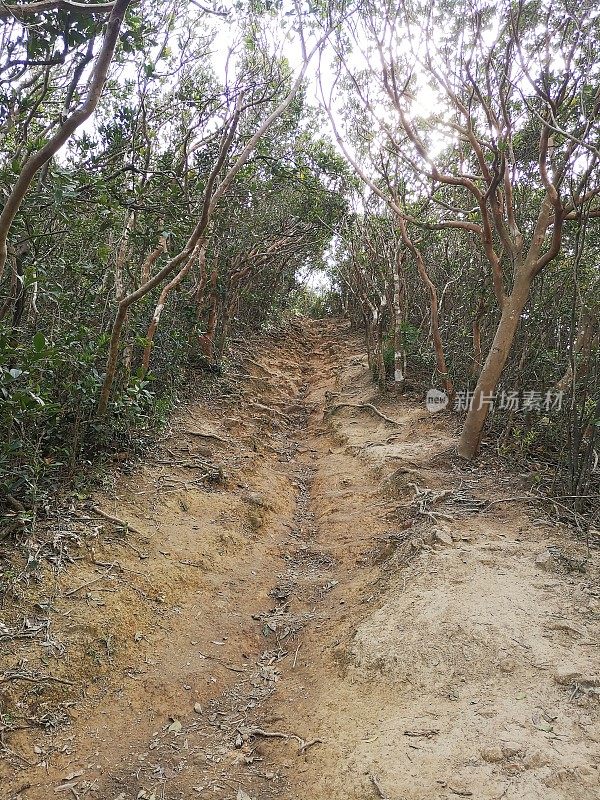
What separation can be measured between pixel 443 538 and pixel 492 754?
2.33 m

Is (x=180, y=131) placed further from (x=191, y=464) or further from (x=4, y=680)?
(x=4, y=680)

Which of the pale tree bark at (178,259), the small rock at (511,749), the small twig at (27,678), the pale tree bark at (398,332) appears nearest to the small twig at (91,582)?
the small twig at (27,678)

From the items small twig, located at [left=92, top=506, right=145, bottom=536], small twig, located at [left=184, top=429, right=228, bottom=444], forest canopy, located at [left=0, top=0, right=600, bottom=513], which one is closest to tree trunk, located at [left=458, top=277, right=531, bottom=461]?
forest canopy, located at [left=0, top=0, right=600, bottom=513]

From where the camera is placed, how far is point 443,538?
509 cm

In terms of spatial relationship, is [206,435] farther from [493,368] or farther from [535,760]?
[535,760]

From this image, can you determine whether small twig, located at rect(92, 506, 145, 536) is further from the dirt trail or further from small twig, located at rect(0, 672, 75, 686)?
small twig, located at rect(0, 672, 75, 686)

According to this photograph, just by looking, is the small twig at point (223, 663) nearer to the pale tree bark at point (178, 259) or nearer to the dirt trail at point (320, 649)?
the dirt trail at point (320, 649)

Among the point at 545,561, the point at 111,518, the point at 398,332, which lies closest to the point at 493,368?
the point at 545,561

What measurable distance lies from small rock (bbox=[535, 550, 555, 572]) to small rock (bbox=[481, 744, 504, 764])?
185cm

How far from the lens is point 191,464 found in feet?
22.4

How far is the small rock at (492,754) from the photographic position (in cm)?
282

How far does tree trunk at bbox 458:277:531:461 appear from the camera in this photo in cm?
659

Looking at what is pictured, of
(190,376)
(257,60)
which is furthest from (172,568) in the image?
(257,60)

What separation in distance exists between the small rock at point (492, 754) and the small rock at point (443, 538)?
7.24ft
